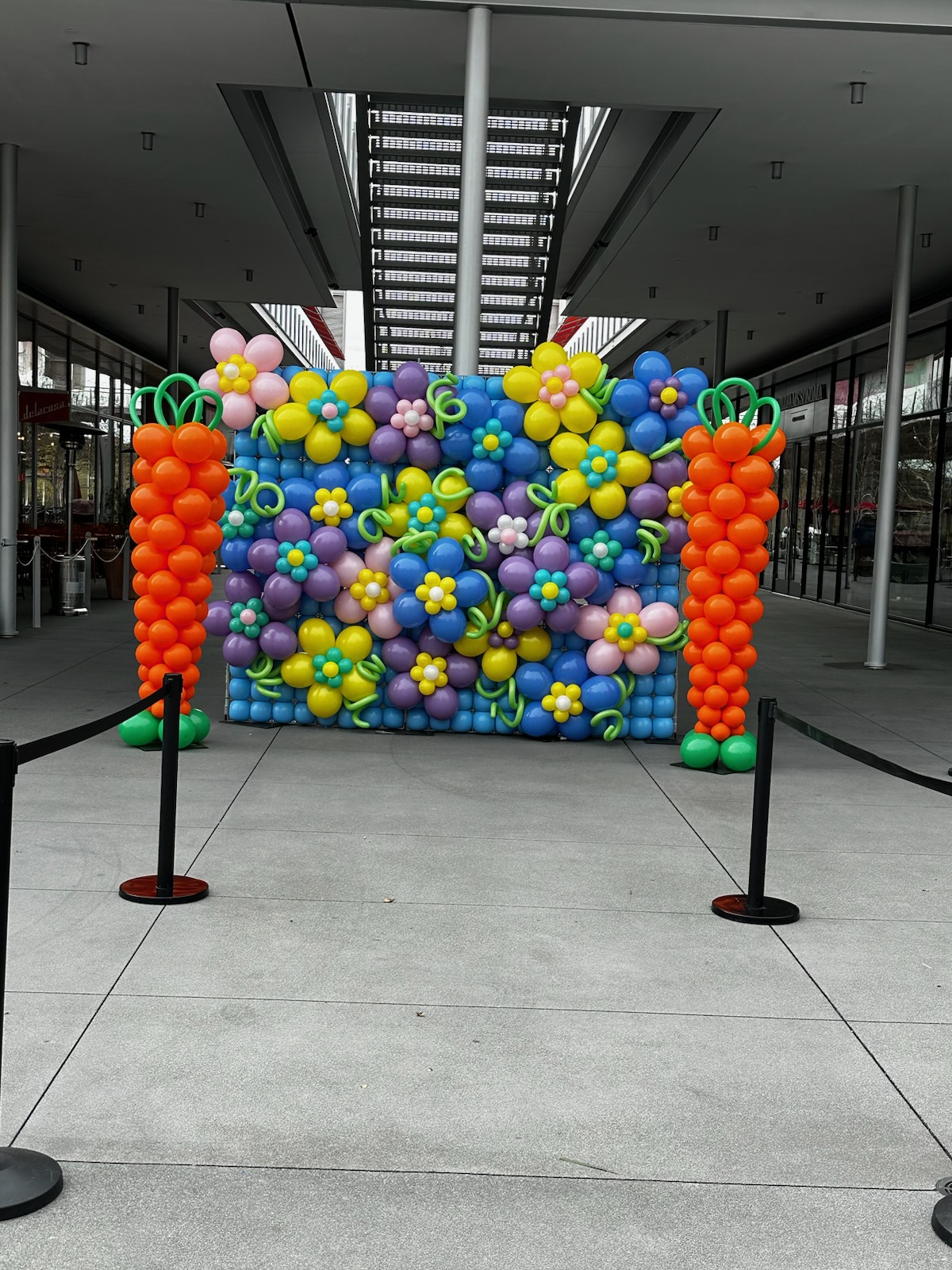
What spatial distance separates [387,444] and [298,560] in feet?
3.26

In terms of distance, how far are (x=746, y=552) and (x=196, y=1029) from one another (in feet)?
17.2

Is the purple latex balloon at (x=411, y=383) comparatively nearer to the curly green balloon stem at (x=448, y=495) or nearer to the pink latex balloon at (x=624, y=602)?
the curly green balloon stem at (x=448, y=495)

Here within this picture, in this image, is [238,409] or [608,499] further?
[238,409]

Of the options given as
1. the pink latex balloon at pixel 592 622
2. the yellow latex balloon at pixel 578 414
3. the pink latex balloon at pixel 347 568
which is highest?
the yellow latex balloon at pixel 578 414

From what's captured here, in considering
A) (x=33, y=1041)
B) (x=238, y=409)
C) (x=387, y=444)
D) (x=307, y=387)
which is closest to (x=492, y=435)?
(x=387, y=444)

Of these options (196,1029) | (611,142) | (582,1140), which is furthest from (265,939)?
(611,142)

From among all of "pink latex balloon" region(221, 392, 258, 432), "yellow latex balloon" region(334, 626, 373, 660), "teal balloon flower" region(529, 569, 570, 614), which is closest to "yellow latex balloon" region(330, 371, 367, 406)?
"pink latex balloon" region(221, 392, 258, 432)

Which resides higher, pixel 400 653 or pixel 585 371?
pixel 585 371

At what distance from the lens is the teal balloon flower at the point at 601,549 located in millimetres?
8531

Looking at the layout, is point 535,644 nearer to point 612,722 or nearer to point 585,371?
point 612,722

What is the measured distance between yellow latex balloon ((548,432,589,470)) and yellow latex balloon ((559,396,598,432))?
8cm

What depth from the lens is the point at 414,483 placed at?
342 inches

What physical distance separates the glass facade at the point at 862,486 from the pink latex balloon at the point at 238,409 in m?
10.2

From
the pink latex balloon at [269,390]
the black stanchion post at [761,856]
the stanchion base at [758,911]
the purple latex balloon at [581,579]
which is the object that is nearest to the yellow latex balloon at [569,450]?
the purple latex balloon at [581,579]
